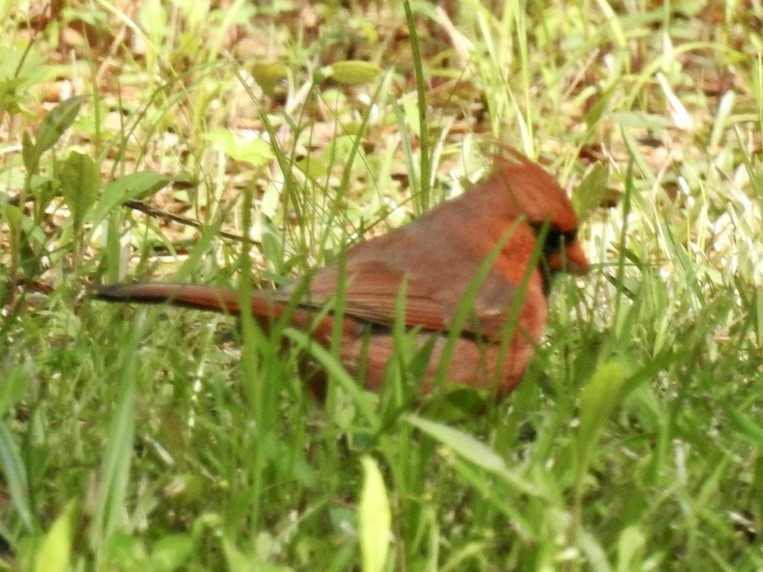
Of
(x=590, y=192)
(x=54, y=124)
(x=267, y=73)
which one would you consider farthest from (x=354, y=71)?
(x=54, y=124)

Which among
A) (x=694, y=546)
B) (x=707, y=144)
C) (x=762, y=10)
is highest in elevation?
(x=762, y=10)

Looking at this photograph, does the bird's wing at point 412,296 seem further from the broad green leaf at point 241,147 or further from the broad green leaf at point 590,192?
the broad green leaf at point 241,147

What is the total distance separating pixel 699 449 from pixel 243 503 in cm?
70

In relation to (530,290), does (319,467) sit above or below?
below

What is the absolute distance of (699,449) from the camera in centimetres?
238

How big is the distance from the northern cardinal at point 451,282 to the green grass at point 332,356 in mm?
95

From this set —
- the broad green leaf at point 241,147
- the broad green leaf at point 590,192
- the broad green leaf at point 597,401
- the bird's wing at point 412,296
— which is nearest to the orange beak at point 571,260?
the bird's wing at point 412,296

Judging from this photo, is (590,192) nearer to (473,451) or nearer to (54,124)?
(54,124)

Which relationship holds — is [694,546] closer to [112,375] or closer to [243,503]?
[243,503]

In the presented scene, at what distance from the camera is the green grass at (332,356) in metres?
2.02

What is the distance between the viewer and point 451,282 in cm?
314

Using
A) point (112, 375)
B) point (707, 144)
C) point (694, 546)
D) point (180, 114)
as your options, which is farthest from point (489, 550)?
point (707, 144)

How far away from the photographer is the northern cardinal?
9.15 feet

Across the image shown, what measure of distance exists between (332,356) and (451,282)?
912 millimetres
